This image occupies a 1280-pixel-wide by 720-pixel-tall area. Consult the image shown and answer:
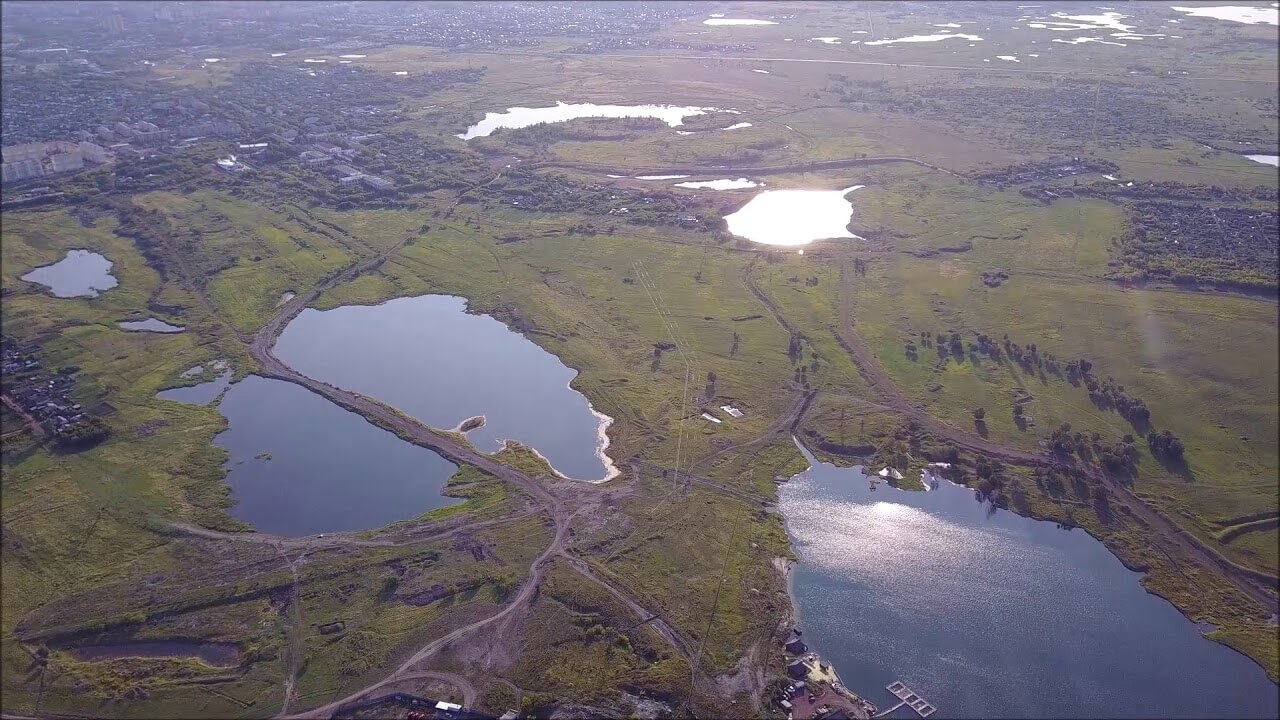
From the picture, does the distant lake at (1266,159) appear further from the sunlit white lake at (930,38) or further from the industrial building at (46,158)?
the industrial building at (46,158)

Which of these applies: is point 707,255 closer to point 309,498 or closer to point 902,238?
point 902,238

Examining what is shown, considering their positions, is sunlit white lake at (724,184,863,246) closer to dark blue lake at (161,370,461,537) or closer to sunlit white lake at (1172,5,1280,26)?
dark blue lake at (161,370,461,537)

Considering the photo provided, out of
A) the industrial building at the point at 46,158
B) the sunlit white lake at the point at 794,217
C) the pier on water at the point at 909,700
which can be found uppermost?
the industrial building at the point at 46,158

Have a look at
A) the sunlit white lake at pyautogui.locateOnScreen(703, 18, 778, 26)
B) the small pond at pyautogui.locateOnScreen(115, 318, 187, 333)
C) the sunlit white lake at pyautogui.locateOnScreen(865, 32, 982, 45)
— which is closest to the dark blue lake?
the small pond at pyautogui.locateOnScreen(115, 318, 187, 333)

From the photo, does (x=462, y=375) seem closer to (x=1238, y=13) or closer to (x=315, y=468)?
(x=315, y=468)

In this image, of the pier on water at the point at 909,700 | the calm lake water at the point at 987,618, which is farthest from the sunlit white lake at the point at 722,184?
the pier on water at the point at 909,700

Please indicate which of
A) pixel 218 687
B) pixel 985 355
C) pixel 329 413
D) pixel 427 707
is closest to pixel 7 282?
pixel 329 413

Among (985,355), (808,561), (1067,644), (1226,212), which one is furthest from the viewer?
(1226,212)
